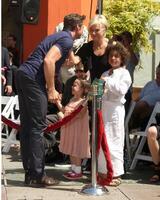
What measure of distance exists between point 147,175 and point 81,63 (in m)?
1.71

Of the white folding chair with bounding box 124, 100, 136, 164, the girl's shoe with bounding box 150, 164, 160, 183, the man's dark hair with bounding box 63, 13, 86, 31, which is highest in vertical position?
the man's dark hair with bounding box 63, 13, 86, 31

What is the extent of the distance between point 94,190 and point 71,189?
0.36 m

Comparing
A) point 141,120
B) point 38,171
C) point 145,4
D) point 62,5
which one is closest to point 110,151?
point 38,171

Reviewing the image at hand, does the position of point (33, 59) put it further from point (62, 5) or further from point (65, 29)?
point (62, 5)

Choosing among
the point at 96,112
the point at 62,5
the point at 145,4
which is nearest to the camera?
the point at 96,112

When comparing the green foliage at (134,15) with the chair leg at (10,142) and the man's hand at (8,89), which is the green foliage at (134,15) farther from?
the chair leg at (10,142)

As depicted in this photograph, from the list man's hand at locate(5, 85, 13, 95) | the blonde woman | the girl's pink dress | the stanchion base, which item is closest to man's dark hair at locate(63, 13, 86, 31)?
the blonde woman

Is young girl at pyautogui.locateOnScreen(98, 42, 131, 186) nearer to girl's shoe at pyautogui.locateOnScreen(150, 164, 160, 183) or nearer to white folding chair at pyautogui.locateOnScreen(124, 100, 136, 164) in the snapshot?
girl's shoe at pyautogui.locateOnScreen(150, 164, 160, 183)

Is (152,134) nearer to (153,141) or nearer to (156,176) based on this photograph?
(153,141)

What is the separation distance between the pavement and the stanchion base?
0.04 metres

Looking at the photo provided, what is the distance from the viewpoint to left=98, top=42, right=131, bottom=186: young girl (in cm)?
667

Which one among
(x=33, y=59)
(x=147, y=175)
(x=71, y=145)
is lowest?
(x=147, y=175)

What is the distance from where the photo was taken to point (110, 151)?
6.76 meters

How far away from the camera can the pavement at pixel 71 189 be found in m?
6.23
